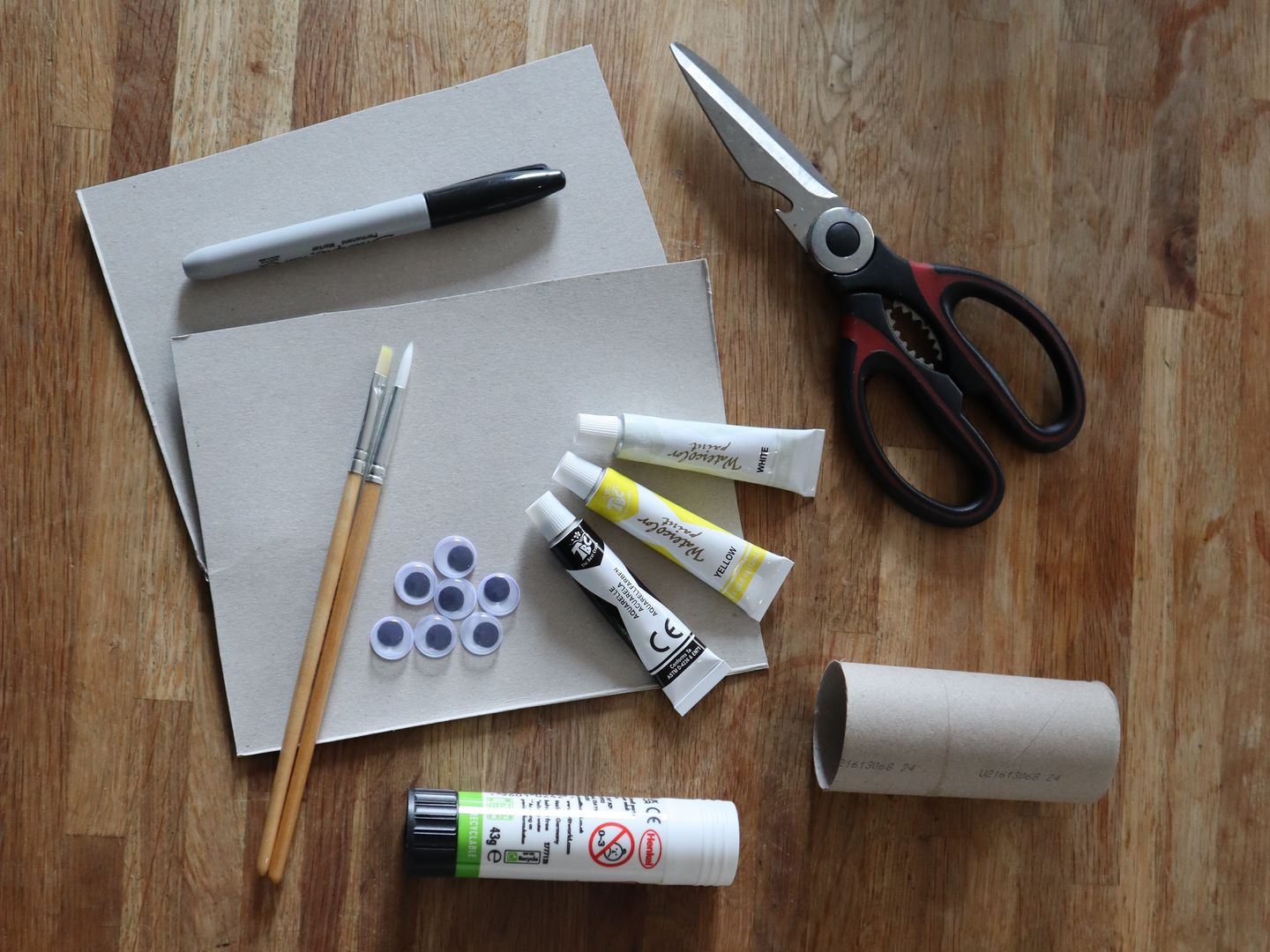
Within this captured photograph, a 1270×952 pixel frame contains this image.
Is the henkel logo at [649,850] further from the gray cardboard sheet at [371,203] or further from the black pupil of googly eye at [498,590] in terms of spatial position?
the gray cardboard sheet at [371,203]

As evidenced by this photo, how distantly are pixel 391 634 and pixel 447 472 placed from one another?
0.10 m

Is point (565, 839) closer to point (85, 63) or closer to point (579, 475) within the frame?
point (579, 475)

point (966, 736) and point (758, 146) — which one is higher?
point (758, 146)

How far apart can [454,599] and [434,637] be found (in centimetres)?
3

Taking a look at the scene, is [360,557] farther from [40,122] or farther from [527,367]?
[40,122]

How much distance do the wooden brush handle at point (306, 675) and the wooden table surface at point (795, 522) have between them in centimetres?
2

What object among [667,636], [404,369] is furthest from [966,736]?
[404,369]

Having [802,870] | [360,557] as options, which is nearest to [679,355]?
[360,557]

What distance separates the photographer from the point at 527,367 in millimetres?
584

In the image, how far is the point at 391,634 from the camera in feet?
1.87

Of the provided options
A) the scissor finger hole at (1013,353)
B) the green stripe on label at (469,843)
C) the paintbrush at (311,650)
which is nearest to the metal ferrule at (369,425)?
the paintbrush at (311,650)

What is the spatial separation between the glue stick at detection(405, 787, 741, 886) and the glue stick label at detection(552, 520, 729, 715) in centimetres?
7

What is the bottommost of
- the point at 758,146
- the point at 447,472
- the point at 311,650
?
the point at 311,650

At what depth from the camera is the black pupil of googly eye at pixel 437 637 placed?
57 cm
